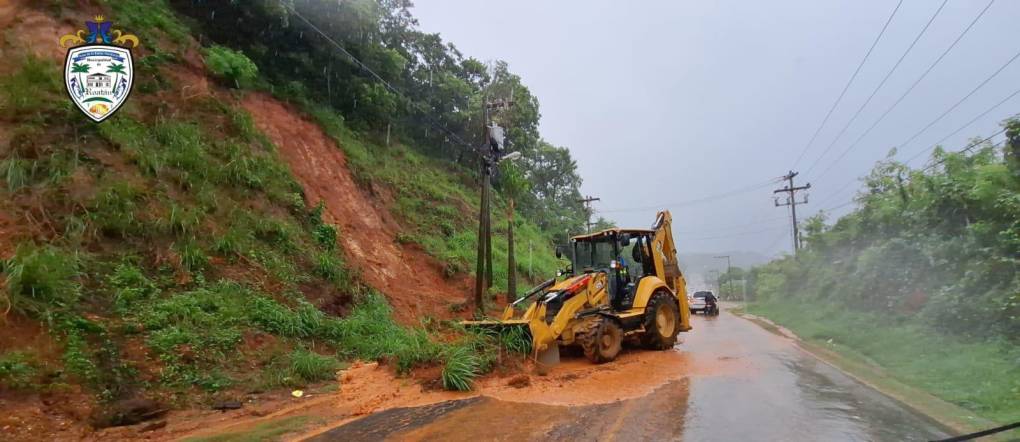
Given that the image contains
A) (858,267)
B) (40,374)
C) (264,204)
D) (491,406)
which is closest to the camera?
(40,374)

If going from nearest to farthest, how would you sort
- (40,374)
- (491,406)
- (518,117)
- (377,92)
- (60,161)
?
(40,374)
(491,406)
(60,161)
(377,92)
(518,117)

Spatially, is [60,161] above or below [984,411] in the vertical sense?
above

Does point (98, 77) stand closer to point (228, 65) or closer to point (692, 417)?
point (228, 65)

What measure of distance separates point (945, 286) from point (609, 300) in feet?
26.1

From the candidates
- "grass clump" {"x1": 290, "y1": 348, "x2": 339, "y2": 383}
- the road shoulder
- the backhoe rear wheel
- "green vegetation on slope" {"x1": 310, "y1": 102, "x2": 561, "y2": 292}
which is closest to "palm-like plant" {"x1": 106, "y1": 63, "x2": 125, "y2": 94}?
"grass clump" {"x1": 290, "y1": 348, "x2": 339, "y2": 383}

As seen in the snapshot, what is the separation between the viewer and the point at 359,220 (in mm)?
17984

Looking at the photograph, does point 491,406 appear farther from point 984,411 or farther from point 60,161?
point 60,161

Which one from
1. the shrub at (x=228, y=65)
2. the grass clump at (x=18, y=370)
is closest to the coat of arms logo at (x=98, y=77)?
the shrub at (x=228, y=65)

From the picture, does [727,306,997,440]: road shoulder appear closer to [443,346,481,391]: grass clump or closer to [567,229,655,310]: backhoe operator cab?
[567,229,655,310]: backhoe operator cab

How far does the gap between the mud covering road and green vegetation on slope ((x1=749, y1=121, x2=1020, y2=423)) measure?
1.38 metres

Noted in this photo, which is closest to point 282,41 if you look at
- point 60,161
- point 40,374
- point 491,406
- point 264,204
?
point 264,204

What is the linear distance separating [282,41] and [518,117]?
724 inches

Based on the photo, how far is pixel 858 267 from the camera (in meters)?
19.8

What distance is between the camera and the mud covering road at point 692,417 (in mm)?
5859
